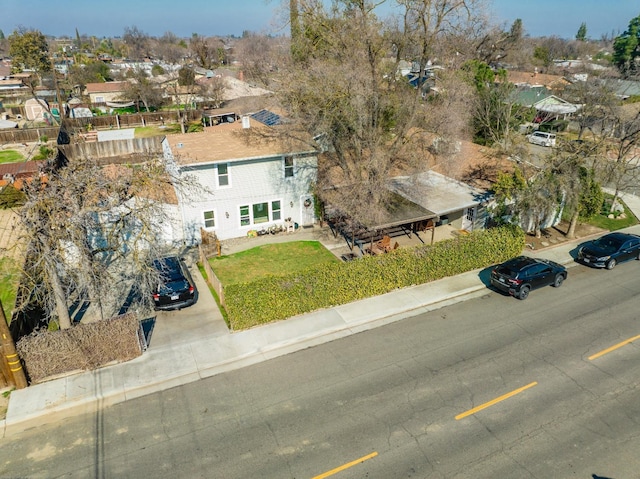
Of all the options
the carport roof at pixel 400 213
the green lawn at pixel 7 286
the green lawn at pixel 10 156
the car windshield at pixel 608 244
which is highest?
the green lawn at pixel 10 156

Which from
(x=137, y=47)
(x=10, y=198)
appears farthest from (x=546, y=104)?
(x=137, y=47)

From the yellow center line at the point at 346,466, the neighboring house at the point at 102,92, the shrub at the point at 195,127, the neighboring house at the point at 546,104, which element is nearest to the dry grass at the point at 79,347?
the yellow center line at the point at 346,466

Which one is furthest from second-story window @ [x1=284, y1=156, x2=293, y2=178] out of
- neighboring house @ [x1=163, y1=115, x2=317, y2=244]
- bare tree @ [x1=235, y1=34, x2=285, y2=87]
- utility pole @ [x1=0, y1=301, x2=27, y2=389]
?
utility pole @ [x1=0, y1=301, x2=27, y2=389]

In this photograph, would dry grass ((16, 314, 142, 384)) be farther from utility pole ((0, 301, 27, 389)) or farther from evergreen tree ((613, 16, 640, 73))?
evergreen tree ((613, 16, 640, 73))

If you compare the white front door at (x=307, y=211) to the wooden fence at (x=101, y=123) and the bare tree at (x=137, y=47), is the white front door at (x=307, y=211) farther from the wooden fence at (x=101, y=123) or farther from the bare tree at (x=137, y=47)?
the bare tree at (x=137, y=47)

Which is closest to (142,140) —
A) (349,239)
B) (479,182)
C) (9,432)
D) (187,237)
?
(187,237)

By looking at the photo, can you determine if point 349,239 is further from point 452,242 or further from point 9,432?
point 9,432
